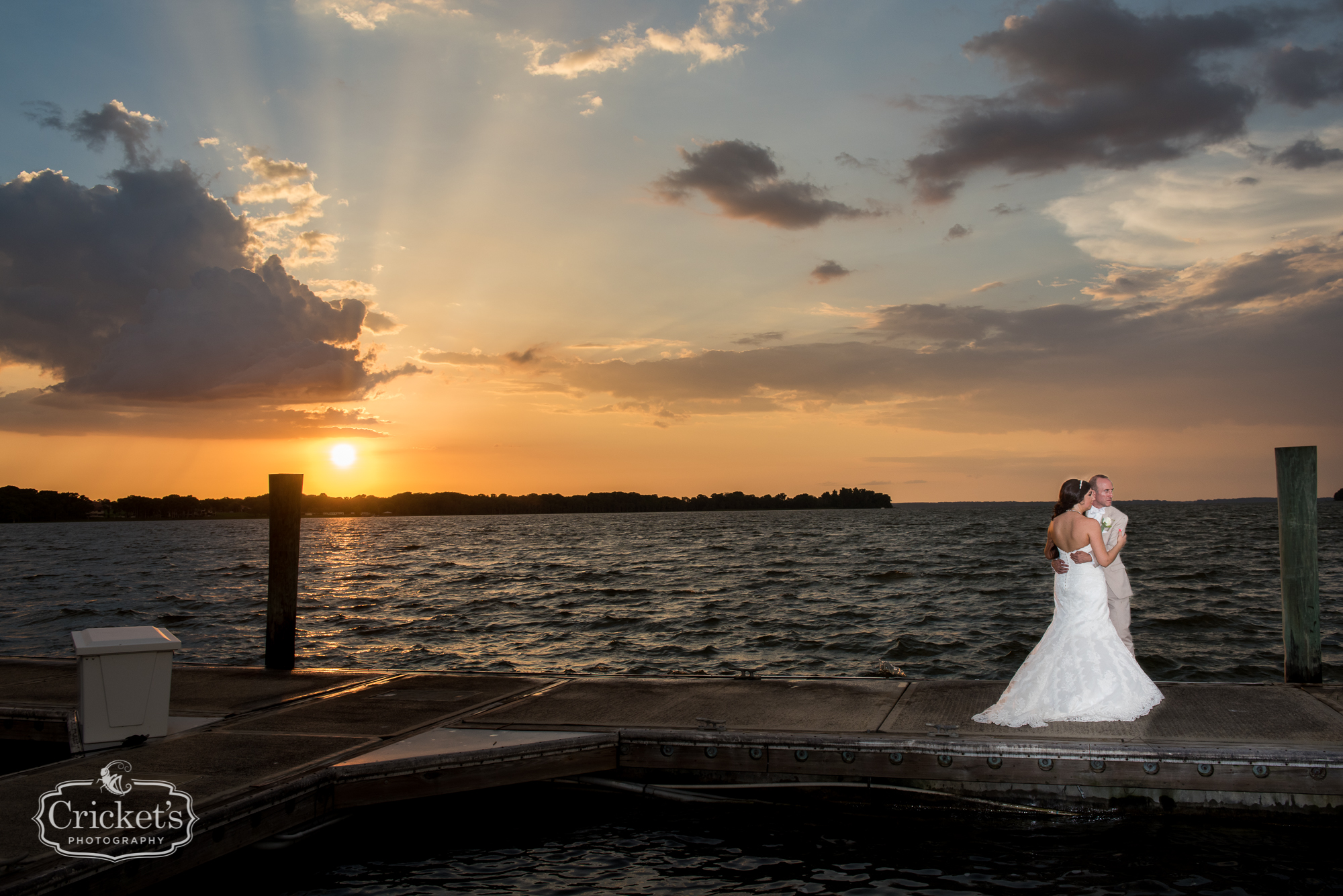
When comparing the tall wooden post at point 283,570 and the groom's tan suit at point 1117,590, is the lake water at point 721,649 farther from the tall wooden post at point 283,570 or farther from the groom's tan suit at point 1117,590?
the tall wooden post at point 283,570

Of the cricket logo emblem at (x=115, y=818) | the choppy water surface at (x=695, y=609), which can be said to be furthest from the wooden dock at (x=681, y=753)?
the choppy water surface at (x=695, y=609)

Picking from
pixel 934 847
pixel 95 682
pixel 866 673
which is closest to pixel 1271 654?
pixel 866 673

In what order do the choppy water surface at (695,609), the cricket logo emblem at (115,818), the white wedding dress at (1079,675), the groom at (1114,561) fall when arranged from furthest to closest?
the choppy water surface at (695,609) → the groom at (1114,561) → the white wedding dress at (1079,675) → the cricket logo emblem at (115,818)

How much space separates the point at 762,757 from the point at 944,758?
1.59 m

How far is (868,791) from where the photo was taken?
7773 mm

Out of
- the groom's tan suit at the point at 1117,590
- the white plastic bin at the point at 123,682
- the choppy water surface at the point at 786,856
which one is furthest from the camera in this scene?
the groom's tan suit at the point at 1117,590

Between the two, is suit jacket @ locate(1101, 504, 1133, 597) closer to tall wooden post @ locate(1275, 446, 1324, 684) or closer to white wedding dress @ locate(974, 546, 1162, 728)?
white wedding dress @ locate(974, 546, 1162, 728)

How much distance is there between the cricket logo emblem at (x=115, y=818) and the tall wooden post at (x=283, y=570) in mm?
5920

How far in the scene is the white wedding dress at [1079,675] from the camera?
7.94 meters

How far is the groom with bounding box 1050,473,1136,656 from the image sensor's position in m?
8.48

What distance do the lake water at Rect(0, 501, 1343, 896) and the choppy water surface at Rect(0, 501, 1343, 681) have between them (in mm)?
142

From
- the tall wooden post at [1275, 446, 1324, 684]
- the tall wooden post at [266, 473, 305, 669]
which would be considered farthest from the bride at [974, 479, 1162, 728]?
the tall wooden post at [266, 473, 305, 669]

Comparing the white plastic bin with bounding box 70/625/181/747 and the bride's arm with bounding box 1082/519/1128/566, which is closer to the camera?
the white plastic bin with bounding box 70/625/181/747

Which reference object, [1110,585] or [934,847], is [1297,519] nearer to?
[1110,585]
